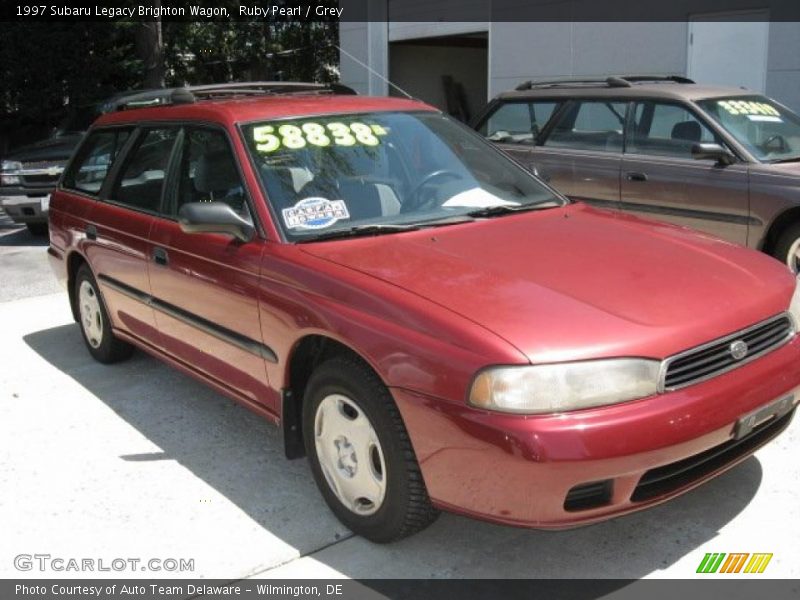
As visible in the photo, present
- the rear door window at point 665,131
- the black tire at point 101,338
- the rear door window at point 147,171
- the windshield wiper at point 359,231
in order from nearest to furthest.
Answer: the windshield wiper at point 359,231 → the rear door window at point 147,171 → the black tire at point 101,338 → the rear door window at point 665,131

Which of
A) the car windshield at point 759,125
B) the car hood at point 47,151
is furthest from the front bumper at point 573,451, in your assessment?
the car hood at point 47,151

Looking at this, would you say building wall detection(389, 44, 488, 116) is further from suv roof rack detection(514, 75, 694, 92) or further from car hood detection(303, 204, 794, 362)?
car hood detection(303, 204, 794, 362)

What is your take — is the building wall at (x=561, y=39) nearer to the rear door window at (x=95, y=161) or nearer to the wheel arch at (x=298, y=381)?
the rear door window at (x=95, y=161)

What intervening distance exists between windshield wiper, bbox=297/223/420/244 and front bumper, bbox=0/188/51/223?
26.2 ft

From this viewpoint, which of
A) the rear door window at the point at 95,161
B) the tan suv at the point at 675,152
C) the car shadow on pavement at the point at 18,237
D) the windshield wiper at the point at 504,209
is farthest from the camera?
the car shadow on pavement at the point at 18,237

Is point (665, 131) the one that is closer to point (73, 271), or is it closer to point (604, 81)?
point (604, 81)

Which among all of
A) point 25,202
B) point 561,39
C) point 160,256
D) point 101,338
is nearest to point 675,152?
point 160,256

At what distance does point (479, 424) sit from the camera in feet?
8.36

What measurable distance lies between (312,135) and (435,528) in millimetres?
1797

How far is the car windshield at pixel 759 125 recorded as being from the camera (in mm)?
6363

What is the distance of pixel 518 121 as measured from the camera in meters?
7.86

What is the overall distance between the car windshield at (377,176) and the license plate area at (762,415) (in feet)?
4.60

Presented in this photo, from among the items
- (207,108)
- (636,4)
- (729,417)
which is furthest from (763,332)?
(636,4)

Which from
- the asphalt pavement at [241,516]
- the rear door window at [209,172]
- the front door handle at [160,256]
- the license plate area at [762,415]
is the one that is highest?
the rear door window at [209,172]
